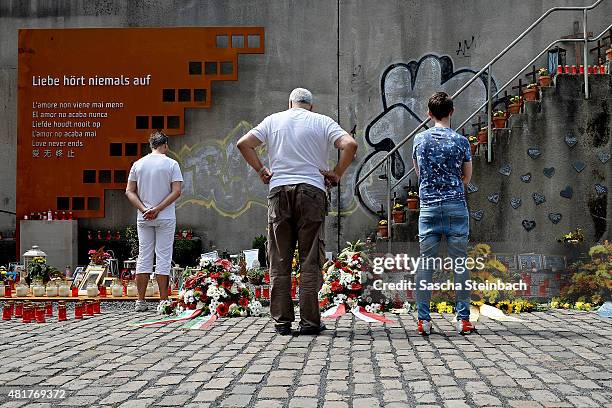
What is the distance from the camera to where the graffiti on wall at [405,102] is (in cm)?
1419

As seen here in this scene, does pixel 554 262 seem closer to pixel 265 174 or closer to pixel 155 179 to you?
pixel 265 174

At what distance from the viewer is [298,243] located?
568 cm

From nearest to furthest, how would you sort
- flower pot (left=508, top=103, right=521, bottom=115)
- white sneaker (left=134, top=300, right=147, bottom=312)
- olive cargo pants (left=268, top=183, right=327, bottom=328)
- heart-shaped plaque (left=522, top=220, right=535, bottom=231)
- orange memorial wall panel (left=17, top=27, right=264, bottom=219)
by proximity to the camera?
olive cargo pants (left=268, top=183, right=327, bottom=328), white sneaker (left=134, top=300, right=147, bottom=312), heart-shaped plaque (left=522, top=220, right=535, bottom=231), flower pot (left=508, top=103, right=521, bottom=115), orange memorial wall panel (left=17, top=27, right=264, bottom=219)

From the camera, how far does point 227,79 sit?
14.1 meters

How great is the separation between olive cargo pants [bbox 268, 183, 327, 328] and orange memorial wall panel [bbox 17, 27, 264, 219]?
28.7 ft

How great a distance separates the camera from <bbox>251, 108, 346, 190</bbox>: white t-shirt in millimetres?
5703

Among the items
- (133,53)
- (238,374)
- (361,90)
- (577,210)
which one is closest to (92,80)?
(133,53)

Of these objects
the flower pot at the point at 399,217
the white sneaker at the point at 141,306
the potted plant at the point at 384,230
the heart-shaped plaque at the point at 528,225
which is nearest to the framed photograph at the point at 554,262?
the heart-shaped plaque at the point at 528,225

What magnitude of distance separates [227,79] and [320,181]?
28.8 feet

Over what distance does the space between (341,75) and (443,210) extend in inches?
355

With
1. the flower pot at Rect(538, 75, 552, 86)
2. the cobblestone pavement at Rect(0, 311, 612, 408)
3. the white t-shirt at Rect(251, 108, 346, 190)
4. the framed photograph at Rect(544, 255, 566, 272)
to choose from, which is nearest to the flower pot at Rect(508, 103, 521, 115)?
the flower pot at Rect(538, 75, 552, 86)

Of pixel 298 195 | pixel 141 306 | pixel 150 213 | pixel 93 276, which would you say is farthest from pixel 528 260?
pixel 93 276

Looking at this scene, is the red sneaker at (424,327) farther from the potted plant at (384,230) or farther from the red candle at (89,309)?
the potted plant at (384,230)

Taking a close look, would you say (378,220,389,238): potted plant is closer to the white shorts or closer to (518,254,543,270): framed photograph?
(518,254,543,270): framed photograph
